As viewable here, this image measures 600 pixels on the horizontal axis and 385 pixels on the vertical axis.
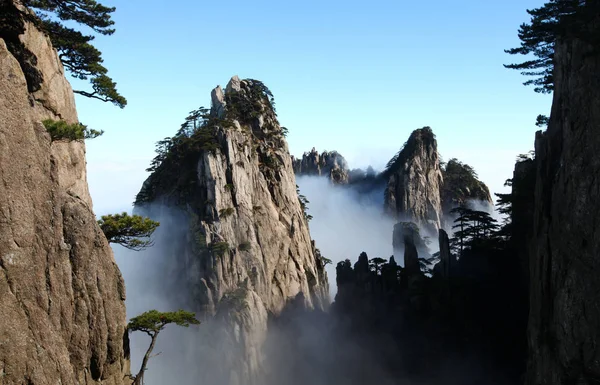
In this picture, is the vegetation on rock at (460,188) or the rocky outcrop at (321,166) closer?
the vegetation on rock at (460,188)

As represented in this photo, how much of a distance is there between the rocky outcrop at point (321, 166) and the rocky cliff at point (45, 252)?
138m

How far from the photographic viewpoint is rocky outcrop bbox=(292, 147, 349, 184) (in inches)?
6388

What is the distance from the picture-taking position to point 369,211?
5581 inches

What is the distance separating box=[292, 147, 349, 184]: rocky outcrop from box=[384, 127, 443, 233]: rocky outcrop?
4458 centimetres

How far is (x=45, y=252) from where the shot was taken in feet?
64.3

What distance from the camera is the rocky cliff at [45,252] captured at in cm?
1786

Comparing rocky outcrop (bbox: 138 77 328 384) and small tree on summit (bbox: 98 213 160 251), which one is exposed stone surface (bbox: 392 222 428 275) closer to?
rocky outcrop (bbox: 138 77 328 384)

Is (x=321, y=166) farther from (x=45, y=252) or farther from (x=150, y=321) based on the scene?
(x=45, y=252)

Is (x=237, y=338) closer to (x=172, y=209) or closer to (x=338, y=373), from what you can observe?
(x=338, y=373)

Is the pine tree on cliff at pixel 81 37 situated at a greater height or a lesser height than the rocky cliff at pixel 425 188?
lesser

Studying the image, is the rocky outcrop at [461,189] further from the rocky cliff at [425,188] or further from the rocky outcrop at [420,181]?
the rocky outcrop at [420,181]

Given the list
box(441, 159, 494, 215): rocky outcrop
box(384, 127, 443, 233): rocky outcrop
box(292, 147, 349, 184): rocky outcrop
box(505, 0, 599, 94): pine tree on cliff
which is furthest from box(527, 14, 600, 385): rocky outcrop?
box(292, 147, 349, 184): rocky outcrop

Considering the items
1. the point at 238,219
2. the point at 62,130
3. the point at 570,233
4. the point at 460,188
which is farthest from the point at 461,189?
the point at 62,130

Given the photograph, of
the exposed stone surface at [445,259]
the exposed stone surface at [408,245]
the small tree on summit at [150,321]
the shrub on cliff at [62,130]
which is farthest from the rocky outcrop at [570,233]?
the exposed stone surface at [408,245]
